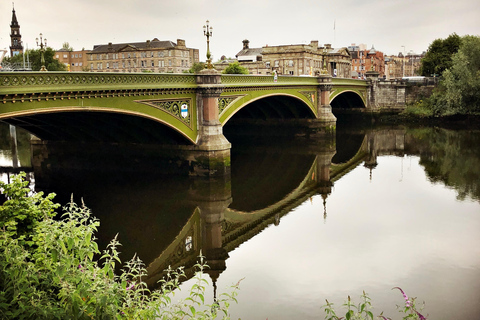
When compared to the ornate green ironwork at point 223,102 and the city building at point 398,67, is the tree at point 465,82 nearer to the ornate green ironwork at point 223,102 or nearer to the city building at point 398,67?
the ornate green ironwork at point 223,102

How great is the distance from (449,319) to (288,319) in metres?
3.63

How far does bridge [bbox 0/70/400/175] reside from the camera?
1808 centimetres

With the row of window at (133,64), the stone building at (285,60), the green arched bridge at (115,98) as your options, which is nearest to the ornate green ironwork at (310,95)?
the green arched bridge at (115,98)

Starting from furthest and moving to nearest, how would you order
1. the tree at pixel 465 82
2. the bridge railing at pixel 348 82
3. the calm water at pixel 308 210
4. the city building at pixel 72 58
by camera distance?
the city building at pixel 72 58, the tree at pixel 465 82, the bridge railing at pixel 348 82, the calm water at pixel 308 210

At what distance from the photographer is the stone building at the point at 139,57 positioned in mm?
97062

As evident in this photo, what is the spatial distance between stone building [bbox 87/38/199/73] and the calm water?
61.8 metres

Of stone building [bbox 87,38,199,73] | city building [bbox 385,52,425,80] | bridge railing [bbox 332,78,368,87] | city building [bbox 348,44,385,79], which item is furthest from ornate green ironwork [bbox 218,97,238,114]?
city building [bbox 385,52,425,80]

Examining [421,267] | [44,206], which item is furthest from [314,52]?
[44,206]

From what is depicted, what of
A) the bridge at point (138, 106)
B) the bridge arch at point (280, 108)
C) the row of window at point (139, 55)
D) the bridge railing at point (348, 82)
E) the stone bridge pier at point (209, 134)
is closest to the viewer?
the bridge at point (138, 106)

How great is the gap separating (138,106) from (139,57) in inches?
3076

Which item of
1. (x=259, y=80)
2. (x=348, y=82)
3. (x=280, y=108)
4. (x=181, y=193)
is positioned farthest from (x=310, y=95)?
(x=181, y=193)

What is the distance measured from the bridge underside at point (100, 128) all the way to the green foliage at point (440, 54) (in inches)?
2027

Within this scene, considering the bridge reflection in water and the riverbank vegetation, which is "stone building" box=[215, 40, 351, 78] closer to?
the riverbank vegetation

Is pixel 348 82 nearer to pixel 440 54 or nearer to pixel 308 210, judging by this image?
pixel 440 54
